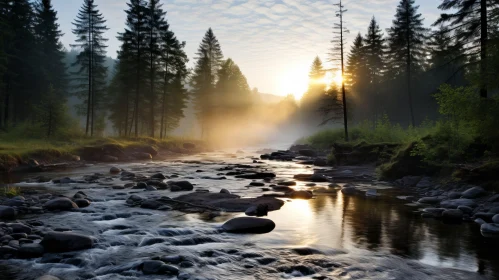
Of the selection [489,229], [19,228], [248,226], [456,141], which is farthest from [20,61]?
[489,229]

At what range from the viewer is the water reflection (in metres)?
7.07

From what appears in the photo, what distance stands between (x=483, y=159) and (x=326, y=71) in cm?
2181

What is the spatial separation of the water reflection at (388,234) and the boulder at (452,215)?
61 cm

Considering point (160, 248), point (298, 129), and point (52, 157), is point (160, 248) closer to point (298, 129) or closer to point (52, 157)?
point (52, 157)

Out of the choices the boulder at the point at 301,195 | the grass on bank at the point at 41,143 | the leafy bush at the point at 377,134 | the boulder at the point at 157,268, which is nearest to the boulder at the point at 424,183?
the leafy bush at the point at 377,134

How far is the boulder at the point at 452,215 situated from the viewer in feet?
32.4

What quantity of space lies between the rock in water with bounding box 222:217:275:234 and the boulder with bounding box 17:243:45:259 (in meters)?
4.14

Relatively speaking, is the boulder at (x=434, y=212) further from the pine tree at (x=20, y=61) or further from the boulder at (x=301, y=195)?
the pine tree at (x=20, y=61)

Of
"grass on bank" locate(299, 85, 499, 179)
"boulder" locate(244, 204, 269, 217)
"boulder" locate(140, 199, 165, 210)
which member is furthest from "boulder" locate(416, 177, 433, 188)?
"boulder" locate(140, 199, 165, 210)

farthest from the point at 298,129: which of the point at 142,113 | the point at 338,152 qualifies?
the point at 338,152

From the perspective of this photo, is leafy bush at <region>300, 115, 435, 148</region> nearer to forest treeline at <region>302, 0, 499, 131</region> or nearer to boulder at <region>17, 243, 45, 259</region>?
forest treeline at <region>302, 0, 499, 131</region>

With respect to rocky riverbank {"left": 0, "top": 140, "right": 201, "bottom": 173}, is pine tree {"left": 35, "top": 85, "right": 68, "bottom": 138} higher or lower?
higher

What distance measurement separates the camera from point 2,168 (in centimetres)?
2008

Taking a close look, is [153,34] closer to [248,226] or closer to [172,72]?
[172,72]
